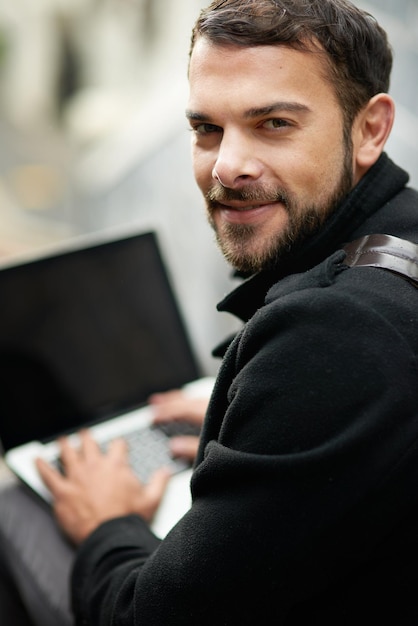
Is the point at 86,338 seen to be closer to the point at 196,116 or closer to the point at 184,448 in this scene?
the point at 184,448

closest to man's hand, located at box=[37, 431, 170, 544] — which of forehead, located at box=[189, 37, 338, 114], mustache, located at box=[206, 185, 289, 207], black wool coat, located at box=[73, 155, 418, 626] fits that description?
black wool coat, located at box=[73, 155, 418, 626]

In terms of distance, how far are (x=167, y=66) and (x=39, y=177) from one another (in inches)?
31.8

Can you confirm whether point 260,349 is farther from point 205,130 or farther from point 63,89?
point 63,89

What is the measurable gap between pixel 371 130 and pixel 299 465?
503 millimetres

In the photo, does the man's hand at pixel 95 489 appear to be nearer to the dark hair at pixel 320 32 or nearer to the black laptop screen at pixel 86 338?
the black laptop screen at pixel 86 338

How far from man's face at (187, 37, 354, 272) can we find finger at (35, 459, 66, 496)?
1.65ft

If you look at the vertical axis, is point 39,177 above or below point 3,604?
above

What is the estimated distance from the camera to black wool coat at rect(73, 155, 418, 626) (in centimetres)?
71

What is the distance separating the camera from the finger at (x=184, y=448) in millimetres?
1308

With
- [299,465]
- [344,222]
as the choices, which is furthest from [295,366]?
[344,222]

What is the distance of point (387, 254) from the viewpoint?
0.82 meters

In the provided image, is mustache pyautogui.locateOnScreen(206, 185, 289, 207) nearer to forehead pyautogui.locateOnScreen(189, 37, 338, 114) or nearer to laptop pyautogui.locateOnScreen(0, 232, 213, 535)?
forehead pyautogui.locateOnScreen(189, 37, 338, 114)

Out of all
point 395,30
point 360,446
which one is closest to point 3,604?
point 360,446

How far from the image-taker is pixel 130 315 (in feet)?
4.91
